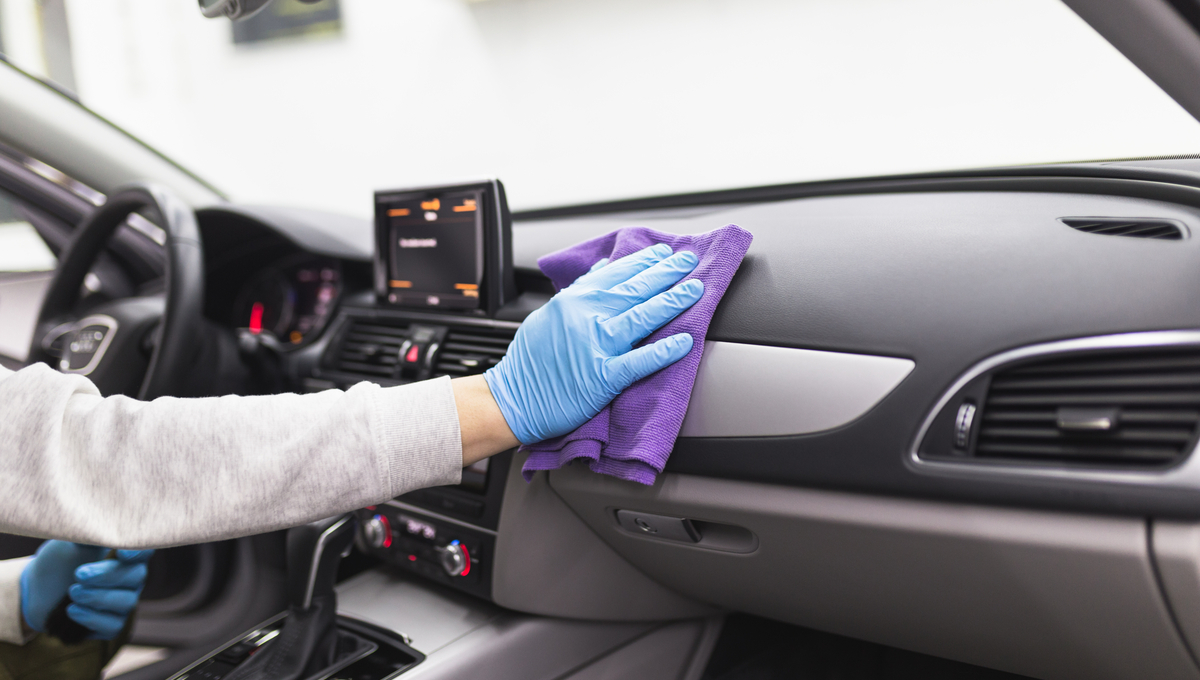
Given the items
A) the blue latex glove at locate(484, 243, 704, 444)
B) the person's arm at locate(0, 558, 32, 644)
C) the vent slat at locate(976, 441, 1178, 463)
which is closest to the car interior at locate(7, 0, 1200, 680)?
the vent slat at locate(976, 441, 1178, 463)

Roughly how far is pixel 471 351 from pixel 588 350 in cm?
42

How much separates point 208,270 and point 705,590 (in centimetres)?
134

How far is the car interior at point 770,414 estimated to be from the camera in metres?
0.69

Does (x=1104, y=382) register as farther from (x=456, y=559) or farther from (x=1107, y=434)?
(x=456, y=559)

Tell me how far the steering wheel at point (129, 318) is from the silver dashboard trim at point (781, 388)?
0.89 metres

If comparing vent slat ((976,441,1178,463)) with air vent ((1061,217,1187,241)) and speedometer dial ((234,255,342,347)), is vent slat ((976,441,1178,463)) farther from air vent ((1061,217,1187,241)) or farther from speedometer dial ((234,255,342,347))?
speedometer dial ((234,255,342,347))

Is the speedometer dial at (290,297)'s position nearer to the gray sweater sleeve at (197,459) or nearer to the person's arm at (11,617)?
the person's arm at (11,617)

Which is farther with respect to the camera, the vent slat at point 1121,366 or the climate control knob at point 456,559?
the climate control knob at point 456,559

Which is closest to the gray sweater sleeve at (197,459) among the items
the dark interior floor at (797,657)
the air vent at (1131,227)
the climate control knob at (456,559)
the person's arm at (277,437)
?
the person's arm at (277,437)

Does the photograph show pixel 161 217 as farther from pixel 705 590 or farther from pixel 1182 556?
pixel 1182 556

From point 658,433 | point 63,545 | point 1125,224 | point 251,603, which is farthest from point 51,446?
point 1125,224

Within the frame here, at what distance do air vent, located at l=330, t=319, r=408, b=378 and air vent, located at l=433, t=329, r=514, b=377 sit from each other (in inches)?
4.4

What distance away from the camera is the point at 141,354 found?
1.45 m

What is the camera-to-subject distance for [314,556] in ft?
3.50
